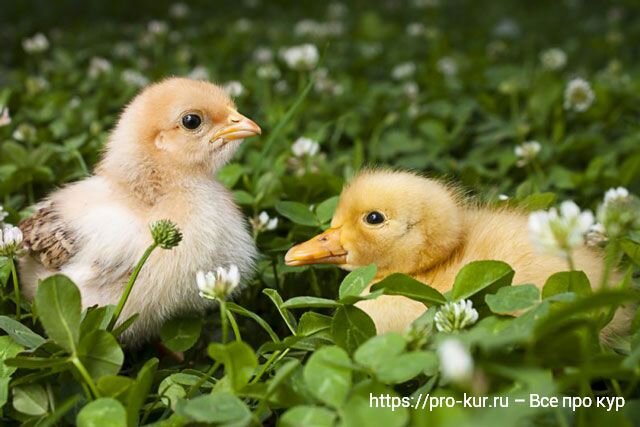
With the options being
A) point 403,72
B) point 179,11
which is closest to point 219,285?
point 403,72

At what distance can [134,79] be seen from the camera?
9.41ft

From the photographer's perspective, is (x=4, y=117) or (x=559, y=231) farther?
(x=4, y=117)

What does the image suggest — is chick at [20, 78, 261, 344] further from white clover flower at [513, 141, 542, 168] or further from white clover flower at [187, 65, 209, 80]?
white clover flower at [187, 65, 209, 80]

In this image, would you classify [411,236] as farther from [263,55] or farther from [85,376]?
[263,55]

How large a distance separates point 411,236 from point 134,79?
168cm

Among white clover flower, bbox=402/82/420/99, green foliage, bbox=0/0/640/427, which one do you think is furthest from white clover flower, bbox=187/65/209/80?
white clover flower, bbox=402/82/420/99

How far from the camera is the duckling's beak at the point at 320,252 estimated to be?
4.88ft

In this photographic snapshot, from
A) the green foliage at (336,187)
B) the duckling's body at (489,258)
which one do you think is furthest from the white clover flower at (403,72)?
the duckling's body at (489,258)

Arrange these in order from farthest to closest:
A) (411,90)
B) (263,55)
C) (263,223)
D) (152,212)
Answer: (263,55)
(411,90)
(263,223)
(152,212)

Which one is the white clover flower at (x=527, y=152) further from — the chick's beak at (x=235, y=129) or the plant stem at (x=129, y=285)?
the plant stem at (x=129, y=285)

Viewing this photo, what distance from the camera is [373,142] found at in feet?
8.00

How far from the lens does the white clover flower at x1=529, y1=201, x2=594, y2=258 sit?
989 mm

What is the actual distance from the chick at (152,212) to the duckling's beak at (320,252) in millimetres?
72

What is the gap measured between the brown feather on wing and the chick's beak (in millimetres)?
324
